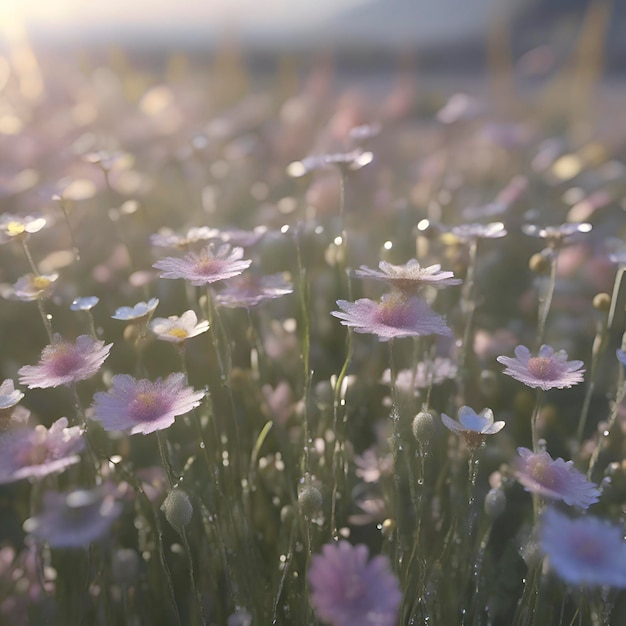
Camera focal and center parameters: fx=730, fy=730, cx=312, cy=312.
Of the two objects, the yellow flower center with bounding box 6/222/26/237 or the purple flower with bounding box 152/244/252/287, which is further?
the yellow flower center with bounding box 6/222/26/237

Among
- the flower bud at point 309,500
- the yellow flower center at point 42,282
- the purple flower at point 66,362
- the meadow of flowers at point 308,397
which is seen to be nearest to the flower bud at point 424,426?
the meadow of flowers at point 308,397

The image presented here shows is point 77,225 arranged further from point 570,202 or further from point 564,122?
point 564,122

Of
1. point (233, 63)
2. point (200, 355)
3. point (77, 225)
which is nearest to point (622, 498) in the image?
point (200, 355)

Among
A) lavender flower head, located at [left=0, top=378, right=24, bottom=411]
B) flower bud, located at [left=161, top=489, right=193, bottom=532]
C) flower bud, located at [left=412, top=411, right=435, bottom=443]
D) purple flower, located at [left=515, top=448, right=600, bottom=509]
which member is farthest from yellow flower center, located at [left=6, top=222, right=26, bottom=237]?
purple flower, located at [left=515, top=448, right=600, bottom=509]

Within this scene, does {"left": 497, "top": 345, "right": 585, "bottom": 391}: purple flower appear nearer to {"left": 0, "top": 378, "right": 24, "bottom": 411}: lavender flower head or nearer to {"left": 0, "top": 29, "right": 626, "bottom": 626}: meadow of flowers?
{"left": 0, "top": 29, "right": 626, "bottom": 626}: meadow of flowers

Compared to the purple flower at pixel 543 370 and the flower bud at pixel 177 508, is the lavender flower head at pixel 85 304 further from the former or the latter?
the purple flower at pixel 543 370

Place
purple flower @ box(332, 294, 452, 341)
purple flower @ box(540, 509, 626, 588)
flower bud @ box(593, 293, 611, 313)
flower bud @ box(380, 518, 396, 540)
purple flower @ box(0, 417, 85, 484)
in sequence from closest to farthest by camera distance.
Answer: purple flower @ box(540, 509, 626, 588), purple flower @ box(0, 417, 85, 484), purple flower @ box(332, 294, 452, 341), flower bud @ box(380, 518, 396, 540), flower bud @ box(593, 293, 611, 313)
